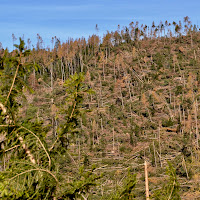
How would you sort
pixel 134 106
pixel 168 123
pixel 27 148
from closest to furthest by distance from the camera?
1. pixel 27 148
2. pixel 168 123
3. pixel 134 106

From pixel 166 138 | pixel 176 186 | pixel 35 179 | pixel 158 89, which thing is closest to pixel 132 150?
pixel 166 138

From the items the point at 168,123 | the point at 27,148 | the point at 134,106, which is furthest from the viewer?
the point at 134,106

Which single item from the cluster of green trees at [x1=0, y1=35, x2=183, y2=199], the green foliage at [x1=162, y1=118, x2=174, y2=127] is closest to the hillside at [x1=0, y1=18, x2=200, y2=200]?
the green foliage at [x1=162, y1=118, x2=174, y2=127]

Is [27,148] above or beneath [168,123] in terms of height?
above

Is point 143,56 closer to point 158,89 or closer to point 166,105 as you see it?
point 158,89

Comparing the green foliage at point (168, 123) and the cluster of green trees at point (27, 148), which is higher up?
the cluster of green trees at point (27, 148)

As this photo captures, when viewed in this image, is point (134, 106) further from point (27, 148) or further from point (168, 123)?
point (27, 148)

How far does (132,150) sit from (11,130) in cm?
2720

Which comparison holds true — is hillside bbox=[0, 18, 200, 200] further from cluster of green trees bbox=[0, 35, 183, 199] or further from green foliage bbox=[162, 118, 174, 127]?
cluster of green trees bbox=[0, 35, 183, 199]

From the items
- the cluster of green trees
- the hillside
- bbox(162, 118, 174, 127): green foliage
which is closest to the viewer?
the cluster of green trees

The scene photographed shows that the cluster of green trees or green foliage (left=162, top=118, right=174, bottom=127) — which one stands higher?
the cluster of green trees

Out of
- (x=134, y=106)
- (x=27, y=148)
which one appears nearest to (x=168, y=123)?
(x=134, y=106)

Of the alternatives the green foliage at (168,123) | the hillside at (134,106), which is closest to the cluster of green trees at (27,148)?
the hillside at (134,106)

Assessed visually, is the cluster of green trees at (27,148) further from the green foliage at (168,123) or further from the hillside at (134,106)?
the green foliage at (168,123)
